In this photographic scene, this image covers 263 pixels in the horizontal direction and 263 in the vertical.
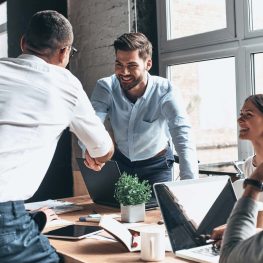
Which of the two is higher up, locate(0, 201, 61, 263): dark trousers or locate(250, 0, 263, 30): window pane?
locate(250, 0, 263, 30): window pane

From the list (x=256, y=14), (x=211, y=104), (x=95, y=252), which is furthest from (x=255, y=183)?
(x=211, y=104)

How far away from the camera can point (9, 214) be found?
4.58ft

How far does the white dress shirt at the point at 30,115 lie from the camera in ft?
4.62

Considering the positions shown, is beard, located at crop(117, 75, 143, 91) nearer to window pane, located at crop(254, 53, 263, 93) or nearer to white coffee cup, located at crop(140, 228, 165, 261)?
window pane, located at crop(254, 53, 263, 93)

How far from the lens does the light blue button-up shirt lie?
241cm

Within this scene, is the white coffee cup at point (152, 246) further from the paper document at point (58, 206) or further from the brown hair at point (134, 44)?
the brown hair at point (134, 44)

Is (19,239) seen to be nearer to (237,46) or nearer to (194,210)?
(194,210)

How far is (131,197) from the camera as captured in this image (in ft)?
6.29

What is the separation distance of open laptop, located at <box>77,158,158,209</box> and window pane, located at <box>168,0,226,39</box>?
1.38 m

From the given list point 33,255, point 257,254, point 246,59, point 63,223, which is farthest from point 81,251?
point 246,59

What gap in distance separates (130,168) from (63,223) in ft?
2.09

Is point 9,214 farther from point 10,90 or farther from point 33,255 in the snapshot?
point 10,90

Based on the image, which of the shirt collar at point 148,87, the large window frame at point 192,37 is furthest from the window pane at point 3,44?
the shirt collar at point 148,87

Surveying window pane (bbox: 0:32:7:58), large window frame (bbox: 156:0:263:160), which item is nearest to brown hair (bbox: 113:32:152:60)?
large window frame (bbox: 156:0:263:160)
